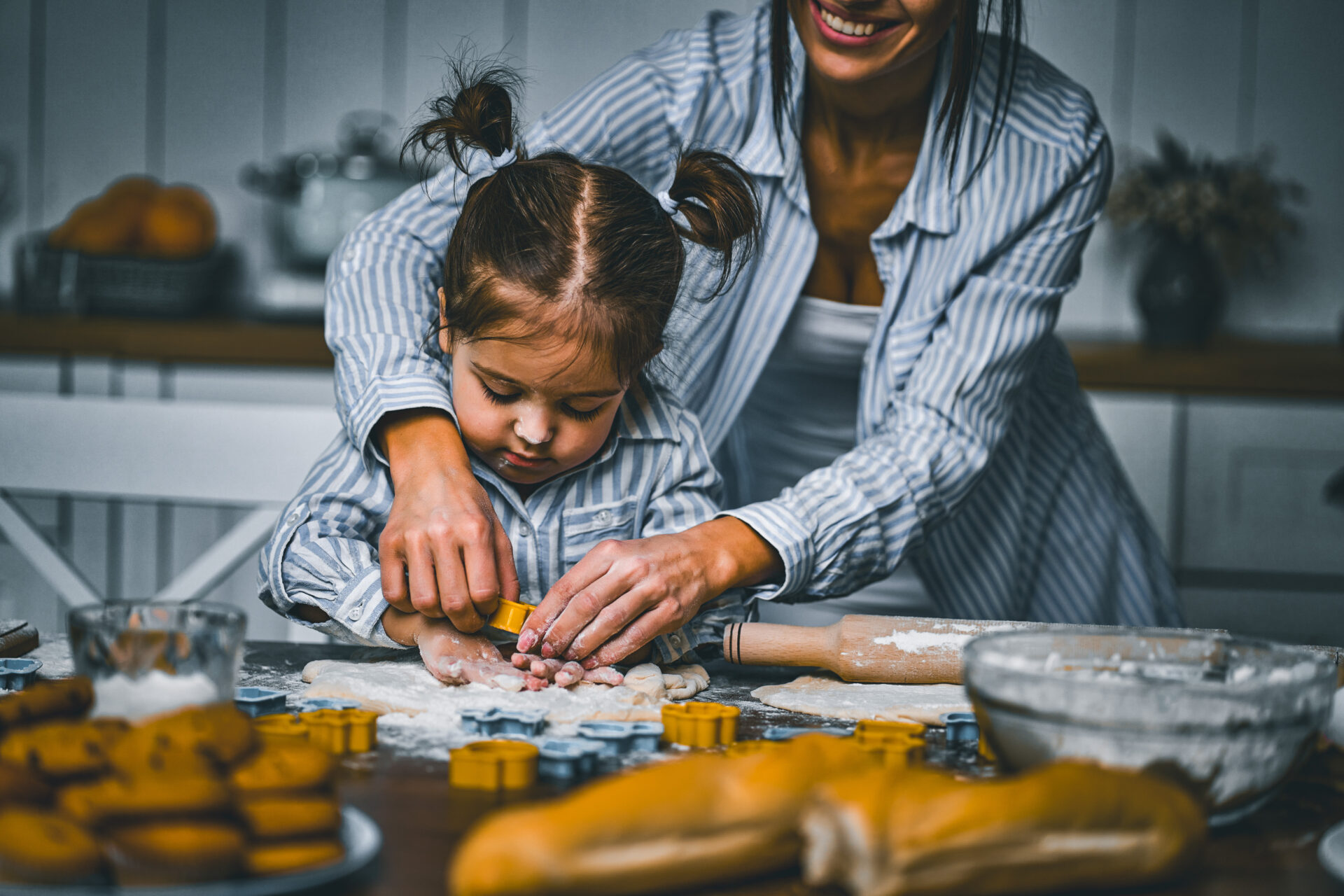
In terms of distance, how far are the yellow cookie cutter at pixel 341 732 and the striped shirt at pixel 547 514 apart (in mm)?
279

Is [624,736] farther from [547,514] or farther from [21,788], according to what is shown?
[547,514]

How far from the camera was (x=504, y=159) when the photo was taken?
1.19m

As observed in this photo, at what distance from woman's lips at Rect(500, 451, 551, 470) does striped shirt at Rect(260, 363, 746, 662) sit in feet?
0.19

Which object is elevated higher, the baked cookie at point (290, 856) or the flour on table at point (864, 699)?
the baked cookie at point (290, 856)

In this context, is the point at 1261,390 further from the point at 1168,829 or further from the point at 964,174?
the point at 1168,829

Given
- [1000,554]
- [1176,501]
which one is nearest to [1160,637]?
[1000,554]

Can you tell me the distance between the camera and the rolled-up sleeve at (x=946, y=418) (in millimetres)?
1112

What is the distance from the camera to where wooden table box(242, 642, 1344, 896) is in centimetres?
52

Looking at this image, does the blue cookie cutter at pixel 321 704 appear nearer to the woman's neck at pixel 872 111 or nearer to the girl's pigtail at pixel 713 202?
the girl's pigtail at pixel 713 202

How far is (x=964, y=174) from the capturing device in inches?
51.9

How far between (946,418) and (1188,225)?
6.09 feet

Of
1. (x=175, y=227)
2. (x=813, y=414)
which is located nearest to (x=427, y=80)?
(x=175, y=227)

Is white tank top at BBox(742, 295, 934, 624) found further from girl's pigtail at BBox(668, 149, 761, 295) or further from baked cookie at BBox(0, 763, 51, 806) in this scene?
baked cookie at BBox(0, 763, 51, 806)

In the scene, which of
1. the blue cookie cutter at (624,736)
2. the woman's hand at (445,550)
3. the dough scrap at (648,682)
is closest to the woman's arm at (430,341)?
the woman's hand at (445,550)
